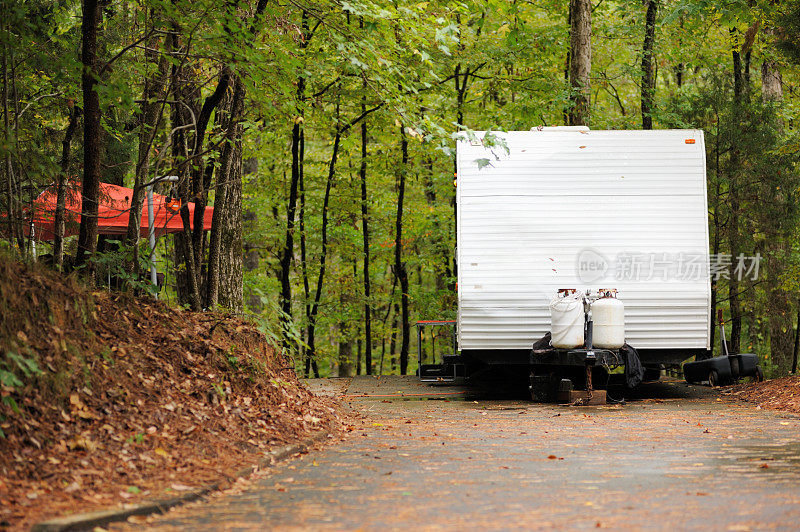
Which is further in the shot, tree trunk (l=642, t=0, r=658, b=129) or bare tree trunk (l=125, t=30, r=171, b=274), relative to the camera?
tree trunk (l=642, t=0, r=658, b=129)

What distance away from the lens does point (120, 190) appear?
1472cm

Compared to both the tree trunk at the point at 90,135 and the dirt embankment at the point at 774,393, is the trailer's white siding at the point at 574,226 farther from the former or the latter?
the tree trunk at the point at 90,135

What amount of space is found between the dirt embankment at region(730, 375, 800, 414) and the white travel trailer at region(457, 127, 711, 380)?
3.24 feet

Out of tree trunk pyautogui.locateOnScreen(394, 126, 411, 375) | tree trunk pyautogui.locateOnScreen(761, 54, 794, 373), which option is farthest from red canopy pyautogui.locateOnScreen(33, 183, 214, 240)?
tree trunk pyautogui.locateOnScreen(761, 54, 794, 373)

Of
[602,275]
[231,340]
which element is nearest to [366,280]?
[602,275]

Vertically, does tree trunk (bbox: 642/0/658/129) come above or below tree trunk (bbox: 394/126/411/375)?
above

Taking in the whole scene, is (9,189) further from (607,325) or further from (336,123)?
(336,123)

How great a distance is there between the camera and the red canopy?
11.0 meters

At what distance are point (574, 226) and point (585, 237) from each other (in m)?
0.23

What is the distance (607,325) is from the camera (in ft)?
40.8

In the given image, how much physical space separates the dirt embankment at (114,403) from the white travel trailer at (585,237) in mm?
4070

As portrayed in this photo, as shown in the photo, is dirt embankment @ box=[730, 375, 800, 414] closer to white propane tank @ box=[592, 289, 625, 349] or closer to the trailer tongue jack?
the trailer tongue jack

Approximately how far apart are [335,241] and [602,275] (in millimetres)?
15117

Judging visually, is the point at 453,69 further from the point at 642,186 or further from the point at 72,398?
the point at 72,398
